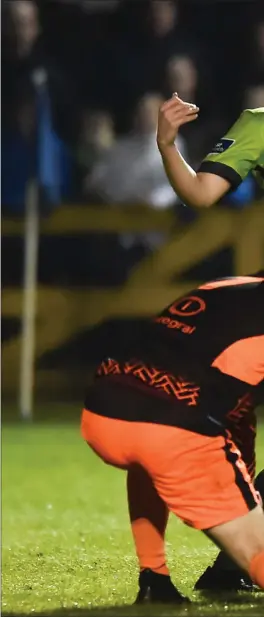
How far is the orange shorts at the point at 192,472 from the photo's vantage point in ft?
11.1

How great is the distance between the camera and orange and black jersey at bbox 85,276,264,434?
3.44 m

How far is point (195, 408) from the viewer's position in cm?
342

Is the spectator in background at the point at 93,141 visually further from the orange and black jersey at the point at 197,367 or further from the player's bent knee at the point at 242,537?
the player's bent knee at the point at 242,537

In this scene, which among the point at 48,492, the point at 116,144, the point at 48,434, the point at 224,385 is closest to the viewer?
the point at 224,385

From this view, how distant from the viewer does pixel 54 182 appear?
880 cm

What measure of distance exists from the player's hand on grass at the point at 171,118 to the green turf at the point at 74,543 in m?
1.15

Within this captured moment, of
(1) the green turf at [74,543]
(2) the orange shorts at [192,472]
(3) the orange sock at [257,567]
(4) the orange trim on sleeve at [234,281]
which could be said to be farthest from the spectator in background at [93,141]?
(3) the orange sock at [257,567]

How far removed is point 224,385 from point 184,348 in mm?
133

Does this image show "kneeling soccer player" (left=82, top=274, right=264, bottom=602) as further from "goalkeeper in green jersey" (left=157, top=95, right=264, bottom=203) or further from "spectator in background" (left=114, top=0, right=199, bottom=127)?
"spectator in background" (left=114, top=0, right=199, bottom=127)

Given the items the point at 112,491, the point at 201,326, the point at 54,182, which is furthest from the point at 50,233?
the point at 201,326

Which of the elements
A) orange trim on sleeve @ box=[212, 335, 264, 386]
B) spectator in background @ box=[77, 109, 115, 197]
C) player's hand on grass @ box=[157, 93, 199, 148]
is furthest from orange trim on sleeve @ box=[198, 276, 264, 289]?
spectator in background @ box=[77, 109, 115, 197]

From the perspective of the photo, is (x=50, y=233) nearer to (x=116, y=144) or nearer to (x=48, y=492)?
(x=116, y=144)

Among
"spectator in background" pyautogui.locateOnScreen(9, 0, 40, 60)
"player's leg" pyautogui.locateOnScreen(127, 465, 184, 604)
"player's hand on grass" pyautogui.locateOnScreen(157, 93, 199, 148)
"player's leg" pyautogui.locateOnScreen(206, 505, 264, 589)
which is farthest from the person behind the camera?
"spectator in background" pyautogui.locateOnScreen(9, 0, 40, 60)

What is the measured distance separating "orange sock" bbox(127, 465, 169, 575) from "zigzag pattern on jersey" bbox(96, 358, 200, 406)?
0.29m
